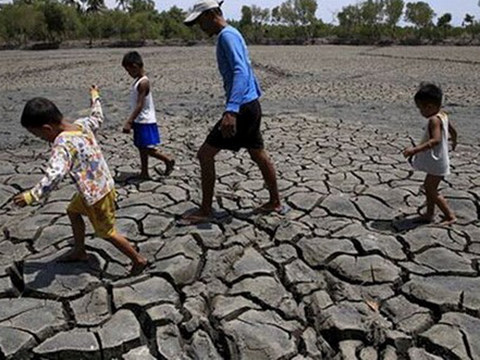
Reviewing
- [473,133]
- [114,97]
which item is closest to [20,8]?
[114,97]

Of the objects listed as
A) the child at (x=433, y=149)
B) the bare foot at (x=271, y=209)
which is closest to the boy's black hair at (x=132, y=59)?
the bare foot at (x=271, y=209)

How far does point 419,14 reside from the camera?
2085 inches

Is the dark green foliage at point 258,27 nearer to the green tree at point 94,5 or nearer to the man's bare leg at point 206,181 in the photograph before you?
the green tree at point 94,5

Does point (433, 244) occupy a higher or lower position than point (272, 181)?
lower

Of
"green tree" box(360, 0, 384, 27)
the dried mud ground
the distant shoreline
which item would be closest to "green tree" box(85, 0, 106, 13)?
the distant shoreline

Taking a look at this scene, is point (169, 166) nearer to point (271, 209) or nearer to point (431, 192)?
point (271, 209)

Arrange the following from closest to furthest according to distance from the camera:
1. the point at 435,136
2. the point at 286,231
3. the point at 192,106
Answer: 1. the point at 435,136
2. the point at 286,231
3. the point at 192,106

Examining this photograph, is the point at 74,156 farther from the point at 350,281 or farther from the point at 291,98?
the point at 291,98

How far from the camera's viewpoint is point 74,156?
2834 mm

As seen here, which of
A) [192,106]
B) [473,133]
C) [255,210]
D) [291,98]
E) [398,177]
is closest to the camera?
[255,210]

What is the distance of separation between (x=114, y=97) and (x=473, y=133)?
7.76m

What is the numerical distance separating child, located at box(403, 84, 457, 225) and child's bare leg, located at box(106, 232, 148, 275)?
194 centimetres

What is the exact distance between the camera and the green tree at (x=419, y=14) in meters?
52.7

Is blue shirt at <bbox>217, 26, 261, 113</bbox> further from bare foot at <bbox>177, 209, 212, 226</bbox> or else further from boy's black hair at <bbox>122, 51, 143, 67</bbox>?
boy's black hair at <bbox>122, 51, 143, 67</bbox>
